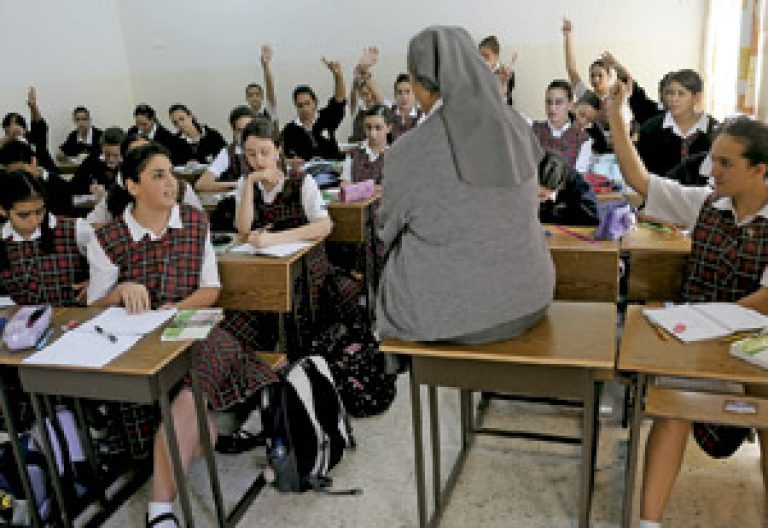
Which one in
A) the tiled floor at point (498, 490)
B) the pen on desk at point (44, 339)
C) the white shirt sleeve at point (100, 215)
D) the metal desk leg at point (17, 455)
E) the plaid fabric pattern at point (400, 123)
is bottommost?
the tiled floor at point (498, 490)

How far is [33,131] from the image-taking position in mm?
6906

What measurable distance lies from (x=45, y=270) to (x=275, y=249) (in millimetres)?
866

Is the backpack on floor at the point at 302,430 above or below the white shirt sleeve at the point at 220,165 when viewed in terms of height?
below

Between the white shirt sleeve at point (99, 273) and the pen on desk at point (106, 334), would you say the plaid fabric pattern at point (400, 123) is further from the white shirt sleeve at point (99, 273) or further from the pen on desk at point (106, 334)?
the pen on desk at point (106, 334)

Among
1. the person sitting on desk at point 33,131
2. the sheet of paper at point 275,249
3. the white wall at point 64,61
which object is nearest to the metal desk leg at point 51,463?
the sheet of paper at point 275,249

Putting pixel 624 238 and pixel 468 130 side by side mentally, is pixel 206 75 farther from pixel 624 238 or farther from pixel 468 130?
pixel 468 130

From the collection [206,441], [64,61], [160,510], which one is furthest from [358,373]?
[64,61]

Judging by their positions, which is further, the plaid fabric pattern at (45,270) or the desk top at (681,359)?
the plaid fabric pattern at (45,270)

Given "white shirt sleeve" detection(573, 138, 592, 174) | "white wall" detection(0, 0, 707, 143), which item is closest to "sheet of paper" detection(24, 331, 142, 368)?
"white shirt sleeve" detection(573, 138, 592, 174)

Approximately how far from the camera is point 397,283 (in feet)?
5.62

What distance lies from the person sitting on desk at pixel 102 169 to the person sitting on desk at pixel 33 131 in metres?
1.27

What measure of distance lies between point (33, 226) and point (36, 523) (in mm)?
1040

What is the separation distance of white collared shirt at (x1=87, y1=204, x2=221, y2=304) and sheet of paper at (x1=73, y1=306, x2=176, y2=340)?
210 millimetres

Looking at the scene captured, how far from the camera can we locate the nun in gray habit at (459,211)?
1540mm
